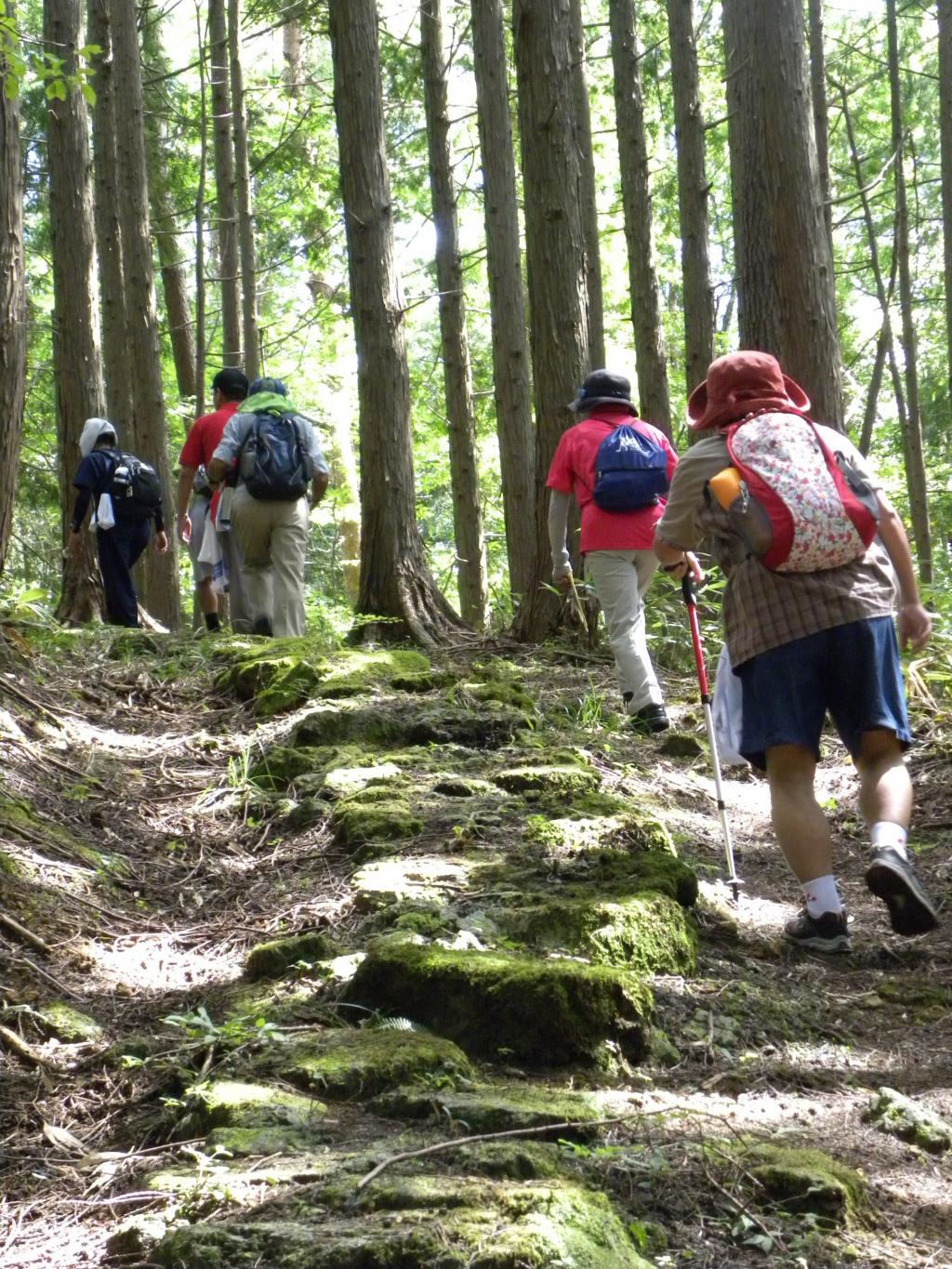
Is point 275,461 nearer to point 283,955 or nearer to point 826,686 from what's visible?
point 826,686

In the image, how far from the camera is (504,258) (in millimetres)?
Answer: 14117

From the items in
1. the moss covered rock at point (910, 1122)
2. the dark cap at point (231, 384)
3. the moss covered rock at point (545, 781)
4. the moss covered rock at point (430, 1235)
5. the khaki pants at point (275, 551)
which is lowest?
the moss covered rock at point (910, 1122)

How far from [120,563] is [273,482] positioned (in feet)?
8.74

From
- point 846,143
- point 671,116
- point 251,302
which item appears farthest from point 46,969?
point 846,143

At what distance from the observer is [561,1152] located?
8.15 feet

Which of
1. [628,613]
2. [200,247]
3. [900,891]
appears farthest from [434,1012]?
[200,247]

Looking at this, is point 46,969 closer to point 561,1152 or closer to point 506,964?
point 506,964

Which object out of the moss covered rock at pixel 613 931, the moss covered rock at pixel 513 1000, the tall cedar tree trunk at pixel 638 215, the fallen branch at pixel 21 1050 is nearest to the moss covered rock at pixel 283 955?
the moss covered rock at pixel 513 1000

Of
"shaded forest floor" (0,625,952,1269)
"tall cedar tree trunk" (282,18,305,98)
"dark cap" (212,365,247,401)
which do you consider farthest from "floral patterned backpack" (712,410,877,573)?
"tall cedar tree trunk" (282,18,305,98)

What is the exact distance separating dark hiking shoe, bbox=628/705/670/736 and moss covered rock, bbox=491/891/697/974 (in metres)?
3.37

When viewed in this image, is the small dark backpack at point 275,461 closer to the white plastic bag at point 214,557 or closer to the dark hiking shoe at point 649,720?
the white plastic bag at point 214,557

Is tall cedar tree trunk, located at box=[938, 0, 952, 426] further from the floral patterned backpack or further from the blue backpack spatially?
the floral patterned backpack

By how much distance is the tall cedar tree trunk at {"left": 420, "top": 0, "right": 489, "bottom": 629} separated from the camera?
15.8 m

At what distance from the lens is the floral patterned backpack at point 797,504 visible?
13.3 feet
